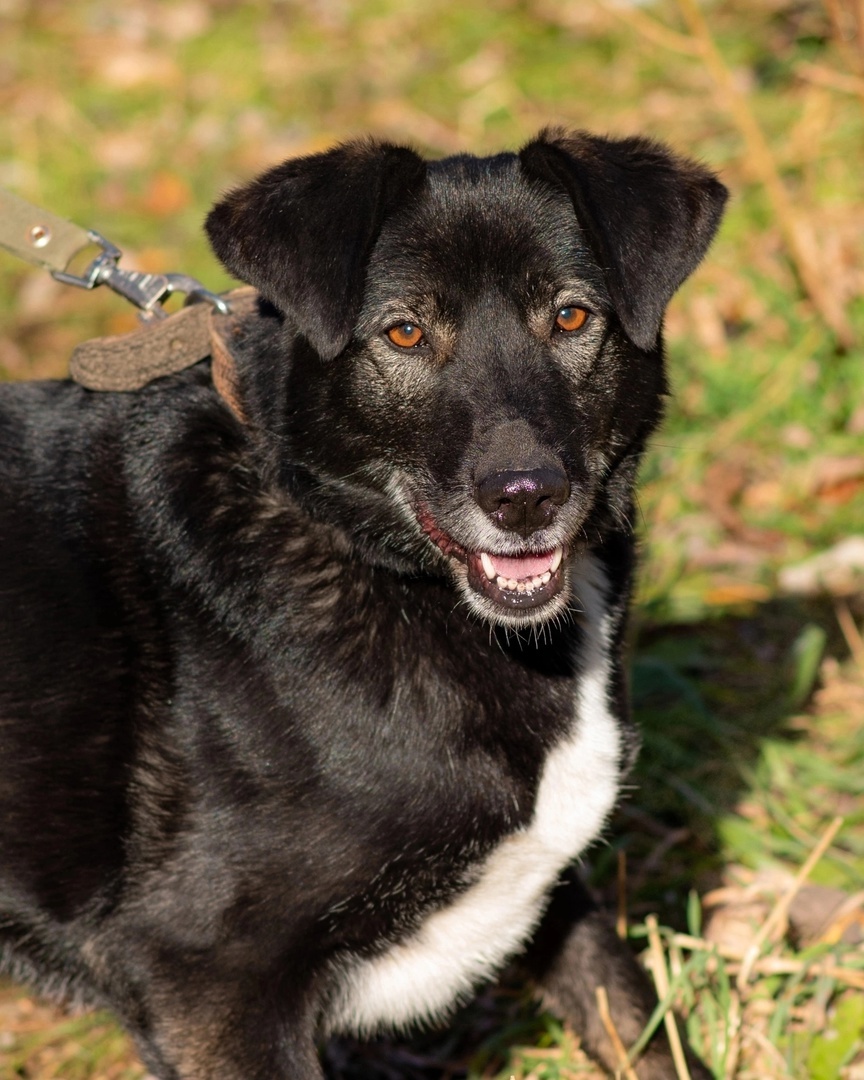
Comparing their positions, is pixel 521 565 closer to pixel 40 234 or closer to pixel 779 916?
pixel 779 916

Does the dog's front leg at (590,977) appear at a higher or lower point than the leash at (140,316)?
lower

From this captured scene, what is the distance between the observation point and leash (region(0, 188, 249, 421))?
9.27ft

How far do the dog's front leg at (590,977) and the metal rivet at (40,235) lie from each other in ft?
6.13

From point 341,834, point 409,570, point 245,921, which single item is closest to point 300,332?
point 409,570

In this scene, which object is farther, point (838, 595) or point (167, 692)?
point (838, 595)

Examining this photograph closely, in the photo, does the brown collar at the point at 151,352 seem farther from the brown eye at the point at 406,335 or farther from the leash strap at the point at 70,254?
the brown eye at the point at 406,335

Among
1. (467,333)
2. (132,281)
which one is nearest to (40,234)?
(132,281)

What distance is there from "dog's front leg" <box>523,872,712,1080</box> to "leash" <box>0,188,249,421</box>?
1.37 m

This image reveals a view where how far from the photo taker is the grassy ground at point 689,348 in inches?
126

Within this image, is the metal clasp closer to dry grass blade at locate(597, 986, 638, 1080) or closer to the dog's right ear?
the dog's right ear

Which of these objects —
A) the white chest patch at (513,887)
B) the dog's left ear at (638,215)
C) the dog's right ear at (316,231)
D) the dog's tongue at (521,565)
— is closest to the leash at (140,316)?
the dog's right ear at (316,231)

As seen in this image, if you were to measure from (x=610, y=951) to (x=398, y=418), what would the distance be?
4.45ft

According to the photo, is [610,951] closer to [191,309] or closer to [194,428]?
[194,428]

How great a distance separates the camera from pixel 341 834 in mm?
2562
